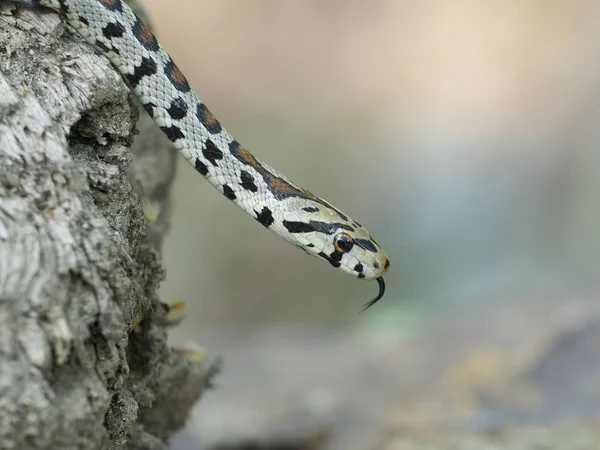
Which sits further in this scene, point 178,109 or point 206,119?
point 206,119

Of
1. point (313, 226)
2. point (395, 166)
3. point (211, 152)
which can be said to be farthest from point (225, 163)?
point (395, 166)

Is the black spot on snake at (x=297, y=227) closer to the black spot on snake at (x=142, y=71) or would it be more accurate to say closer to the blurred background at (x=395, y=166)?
the black spot on snake at (x=142, y=71)

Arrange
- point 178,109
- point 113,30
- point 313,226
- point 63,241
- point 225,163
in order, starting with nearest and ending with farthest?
1. point 63,241
2. point 113,30
3. point 178,109
4. point 313,226
5. point 225,163

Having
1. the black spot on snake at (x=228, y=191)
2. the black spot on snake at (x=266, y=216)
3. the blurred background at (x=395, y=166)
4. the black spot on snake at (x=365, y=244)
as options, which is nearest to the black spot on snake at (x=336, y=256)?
the black spot on snake at (x=365, y=244)

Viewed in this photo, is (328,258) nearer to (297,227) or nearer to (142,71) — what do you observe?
(297,227)

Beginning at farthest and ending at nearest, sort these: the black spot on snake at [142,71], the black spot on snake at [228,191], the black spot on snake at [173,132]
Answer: the black spot on snake at [228,191]
the black spot on snake at [173,132]
the black spot on snake at [142,71]

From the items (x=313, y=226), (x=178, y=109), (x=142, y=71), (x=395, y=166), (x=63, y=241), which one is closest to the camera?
(x=63, y=241)

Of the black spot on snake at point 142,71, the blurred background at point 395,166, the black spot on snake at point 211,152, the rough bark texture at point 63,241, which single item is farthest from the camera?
the blurred background at point 395,166

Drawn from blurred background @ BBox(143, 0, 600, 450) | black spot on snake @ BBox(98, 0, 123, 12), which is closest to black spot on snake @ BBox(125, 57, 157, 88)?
black spot on snake @ BBox(98, 0, 123, 12)
